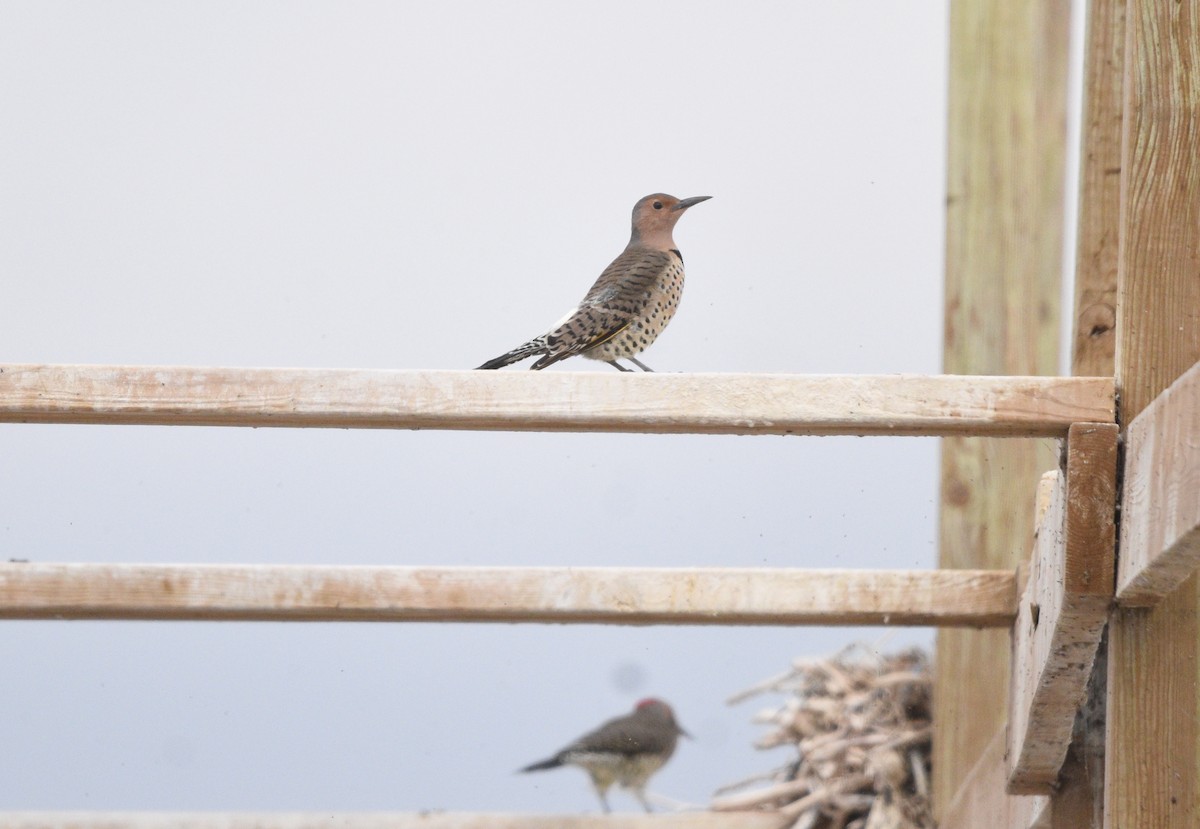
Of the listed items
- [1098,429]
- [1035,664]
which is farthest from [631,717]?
[1098,429]

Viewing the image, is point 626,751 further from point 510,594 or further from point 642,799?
point 510,594

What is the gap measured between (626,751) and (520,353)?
247 centimetres

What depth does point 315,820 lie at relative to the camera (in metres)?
4.35

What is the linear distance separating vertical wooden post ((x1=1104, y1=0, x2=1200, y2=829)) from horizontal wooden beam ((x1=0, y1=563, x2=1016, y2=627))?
4.42ft

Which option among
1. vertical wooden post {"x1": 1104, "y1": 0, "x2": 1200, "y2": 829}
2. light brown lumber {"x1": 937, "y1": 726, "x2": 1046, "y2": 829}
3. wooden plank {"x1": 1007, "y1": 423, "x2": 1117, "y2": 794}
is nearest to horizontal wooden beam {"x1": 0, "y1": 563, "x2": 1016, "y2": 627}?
light brown lumber {"x1": 937, "y1": 726, "x2": 1046, "y2": 829}

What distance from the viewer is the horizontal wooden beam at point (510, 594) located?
3.64 m

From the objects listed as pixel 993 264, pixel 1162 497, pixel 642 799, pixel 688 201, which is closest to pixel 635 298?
pixel 688 201

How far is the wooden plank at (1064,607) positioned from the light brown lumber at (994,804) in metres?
0.13

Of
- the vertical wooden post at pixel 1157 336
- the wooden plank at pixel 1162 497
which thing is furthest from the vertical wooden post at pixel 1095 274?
the wooden plank at pixel 1162 497

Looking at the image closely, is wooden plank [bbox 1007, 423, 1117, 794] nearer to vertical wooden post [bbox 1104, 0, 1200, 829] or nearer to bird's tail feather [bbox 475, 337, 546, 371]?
vertical wooden post [bbox 1104, 0, 1200, 829]

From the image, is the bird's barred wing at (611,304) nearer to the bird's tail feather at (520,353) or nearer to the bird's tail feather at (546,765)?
the bird's tail feather at (520,353)

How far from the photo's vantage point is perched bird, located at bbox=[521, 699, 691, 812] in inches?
220

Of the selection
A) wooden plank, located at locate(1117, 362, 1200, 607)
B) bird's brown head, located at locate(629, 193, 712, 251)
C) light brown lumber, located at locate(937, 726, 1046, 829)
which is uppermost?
bird's brown head, located at locate(629, 193, 712, 251)

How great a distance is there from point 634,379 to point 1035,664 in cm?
85
